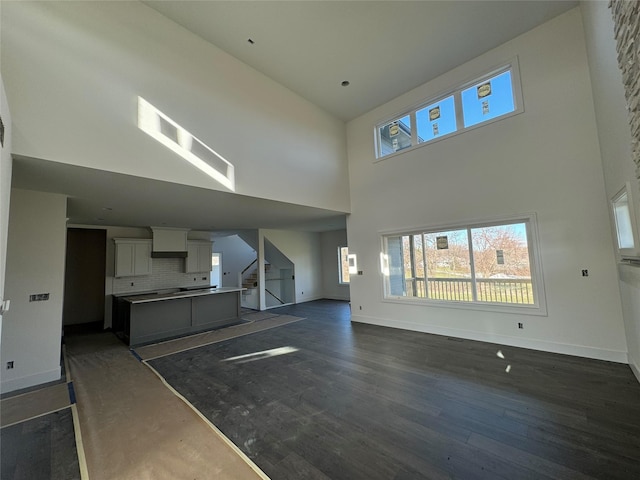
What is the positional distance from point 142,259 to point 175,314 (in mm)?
2278

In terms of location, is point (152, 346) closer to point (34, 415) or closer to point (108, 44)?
point (34, 415)

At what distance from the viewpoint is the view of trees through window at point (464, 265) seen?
4.35m

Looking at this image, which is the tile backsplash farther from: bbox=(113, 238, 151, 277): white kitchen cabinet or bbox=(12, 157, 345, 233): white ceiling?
bbox=(12, 157, 345, 233): white ceiling

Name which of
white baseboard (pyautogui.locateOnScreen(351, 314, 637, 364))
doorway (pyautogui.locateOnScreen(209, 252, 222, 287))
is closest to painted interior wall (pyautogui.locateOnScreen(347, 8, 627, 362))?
white baseboard (pyautogui.locateOnScreen(351, 314, 637, 364))

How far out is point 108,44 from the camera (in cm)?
319

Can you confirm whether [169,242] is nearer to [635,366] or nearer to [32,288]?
[32,288]

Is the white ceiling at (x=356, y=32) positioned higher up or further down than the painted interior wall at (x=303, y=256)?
higher up

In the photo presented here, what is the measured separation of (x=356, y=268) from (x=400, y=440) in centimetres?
445

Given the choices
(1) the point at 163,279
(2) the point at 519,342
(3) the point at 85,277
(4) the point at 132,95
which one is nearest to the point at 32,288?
(4) the point at 132,95

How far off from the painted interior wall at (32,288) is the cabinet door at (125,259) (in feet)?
9.61

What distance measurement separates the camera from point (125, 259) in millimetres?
6582

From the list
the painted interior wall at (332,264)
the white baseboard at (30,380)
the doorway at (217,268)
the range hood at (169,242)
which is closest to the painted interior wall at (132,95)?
the white baseboard at (30,380)

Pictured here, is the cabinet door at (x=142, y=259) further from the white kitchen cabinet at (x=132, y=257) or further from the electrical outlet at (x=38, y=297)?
→ the electrical outlet at (x=38, y=297)

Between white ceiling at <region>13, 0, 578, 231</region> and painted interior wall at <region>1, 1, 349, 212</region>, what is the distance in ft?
0.72
